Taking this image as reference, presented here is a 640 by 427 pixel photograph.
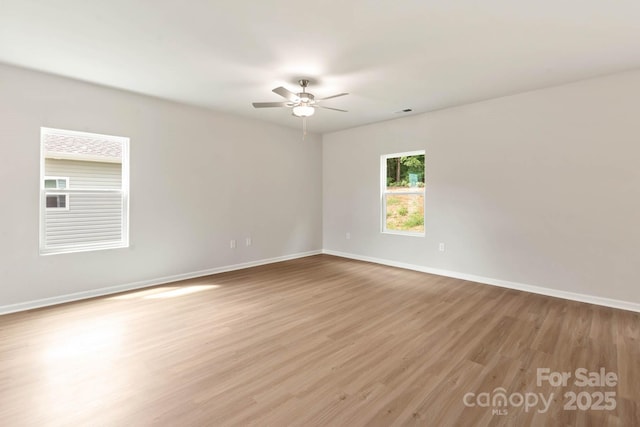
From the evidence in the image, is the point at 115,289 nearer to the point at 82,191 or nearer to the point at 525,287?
the point at 82,191

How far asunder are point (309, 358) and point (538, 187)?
3.66 meters

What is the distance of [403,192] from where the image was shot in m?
5.38

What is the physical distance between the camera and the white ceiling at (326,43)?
7.33ft

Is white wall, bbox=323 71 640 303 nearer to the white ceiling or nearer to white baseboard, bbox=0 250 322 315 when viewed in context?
the white ceiling

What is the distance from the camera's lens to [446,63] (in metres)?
3.13

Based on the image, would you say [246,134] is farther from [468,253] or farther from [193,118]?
[468,253]

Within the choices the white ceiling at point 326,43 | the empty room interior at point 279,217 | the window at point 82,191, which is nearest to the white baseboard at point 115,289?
the empty room interior at point 279,217

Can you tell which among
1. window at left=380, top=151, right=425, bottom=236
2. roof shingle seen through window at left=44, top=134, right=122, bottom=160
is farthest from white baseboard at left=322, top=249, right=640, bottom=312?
roof shingle seen through window at left=44, top=134, right=122, bottom=160

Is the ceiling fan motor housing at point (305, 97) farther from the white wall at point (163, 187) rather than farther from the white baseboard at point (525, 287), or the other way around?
the white baseboard at point (525, 287)

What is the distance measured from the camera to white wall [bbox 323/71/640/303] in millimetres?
3334

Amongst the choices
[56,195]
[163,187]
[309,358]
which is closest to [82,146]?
[56,195]

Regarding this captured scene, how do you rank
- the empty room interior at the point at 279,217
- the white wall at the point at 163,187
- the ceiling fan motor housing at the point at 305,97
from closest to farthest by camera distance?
the empty room interior at the point at 279,217 → the white wall at the point at 163,187 → the ceiling fan motor housing at the point at 305,97

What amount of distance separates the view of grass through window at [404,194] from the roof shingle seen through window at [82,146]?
4385mm

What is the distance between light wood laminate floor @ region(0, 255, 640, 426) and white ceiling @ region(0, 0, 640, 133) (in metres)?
2.67
